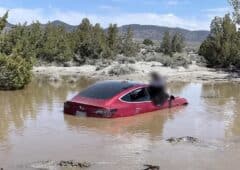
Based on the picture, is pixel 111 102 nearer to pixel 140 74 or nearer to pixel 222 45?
pixel 140 74

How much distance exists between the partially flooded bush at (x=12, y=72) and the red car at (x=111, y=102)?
7619 millimetres

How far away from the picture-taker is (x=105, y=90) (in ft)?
52.7

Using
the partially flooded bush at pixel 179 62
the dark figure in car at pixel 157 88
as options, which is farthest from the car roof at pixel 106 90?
the partially flooded bush at pixel 179 62

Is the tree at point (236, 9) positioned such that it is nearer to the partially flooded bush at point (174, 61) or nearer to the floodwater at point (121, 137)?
the partially flooded bush at point (174, 61)

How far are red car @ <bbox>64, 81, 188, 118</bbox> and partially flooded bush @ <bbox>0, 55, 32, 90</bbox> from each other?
300 inches

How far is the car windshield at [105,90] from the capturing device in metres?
15.7

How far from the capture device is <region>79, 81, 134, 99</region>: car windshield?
15680mm

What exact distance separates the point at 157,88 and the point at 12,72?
19920 mm

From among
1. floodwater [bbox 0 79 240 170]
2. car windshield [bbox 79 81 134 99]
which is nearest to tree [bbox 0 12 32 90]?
floodwater [bbox 0 79 240 170]

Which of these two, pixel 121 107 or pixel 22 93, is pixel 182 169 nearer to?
pixel 121 107

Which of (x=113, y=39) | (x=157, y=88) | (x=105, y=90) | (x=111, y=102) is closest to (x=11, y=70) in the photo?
(x=105, y=90)

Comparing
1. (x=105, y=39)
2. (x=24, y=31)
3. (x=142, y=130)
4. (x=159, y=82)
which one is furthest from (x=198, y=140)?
(x=105, y=39)

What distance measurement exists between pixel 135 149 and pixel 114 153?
0.60m

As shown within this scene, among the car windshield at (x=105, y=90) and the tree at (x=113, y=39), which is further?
the tree at (x=113, y=39)
